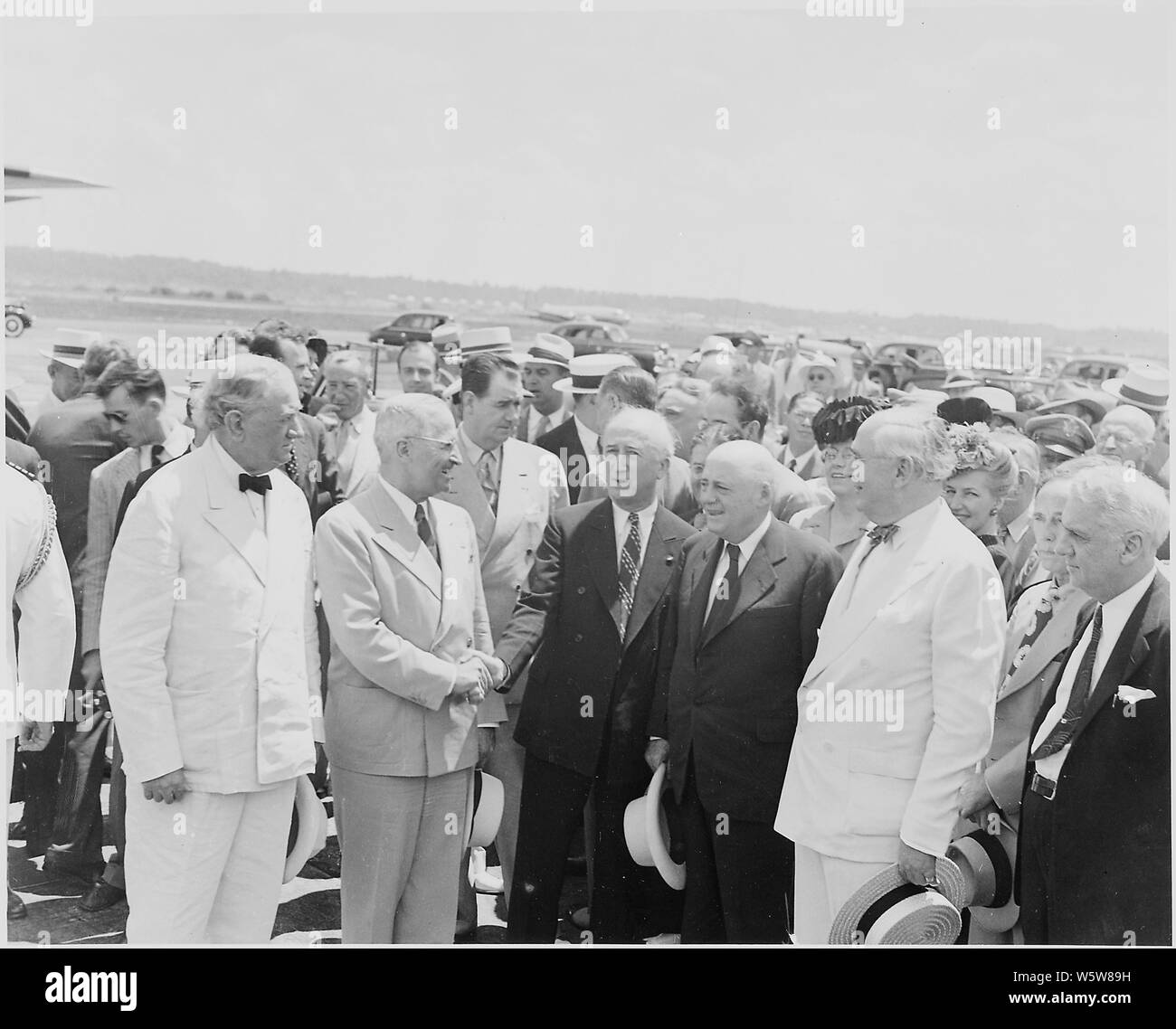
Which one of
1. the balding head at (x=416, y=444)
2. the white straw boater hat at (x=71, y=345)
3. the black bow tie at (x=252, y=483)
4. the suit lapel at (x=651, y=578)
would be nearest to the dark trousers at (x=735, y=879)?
the suit lapel at (x=651, y=578)

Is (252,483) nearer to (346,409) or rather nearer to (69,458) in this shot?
(69,458)

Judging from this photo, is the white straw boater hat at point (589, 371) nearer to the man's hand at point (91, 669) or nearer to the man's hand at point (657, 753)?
the man's hand at point (657, 753)

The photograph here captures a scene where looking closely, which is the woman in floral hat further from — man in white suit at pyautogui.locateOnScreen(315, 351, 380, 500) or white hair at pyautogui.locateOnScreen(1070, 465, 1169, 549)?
man in white suit at pyautogui.locateOnScreen(315, 351, 380, 500)

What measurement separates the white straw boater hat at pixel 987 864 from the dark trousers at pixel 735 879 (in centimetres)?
55

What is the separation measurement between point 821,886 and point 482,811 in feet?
3.65

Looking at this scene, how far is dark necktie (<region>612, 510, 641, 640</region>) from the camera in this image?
174 inches

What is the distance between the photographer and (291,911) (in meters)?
4.55

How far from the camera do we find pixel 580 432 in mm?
5273

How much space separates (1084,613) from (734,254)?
5.44 ft

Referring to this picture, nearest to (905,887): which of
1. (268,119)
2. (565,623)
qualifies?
(565,623)

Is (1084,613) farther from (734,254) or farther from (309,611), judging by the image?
(309,611)

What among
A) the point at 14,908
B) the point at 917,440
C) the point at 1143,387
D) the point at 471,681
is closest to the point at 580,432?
the point at 471,681

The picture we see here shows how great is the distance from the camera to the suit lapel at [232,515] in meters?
3.92
